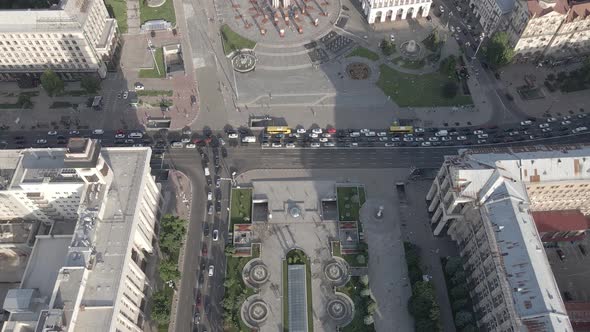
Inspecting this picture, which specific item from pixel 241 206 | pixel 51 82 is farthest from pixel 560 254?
pixel 51 82

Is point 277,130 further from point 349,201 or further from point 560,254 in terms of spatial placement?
point 560,254

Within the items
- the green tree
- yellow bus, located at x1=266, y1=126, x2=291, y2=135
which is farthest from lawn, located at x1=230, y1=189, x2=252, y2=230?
yellow bus, located at x1=266, y1=126, x2=291, y2=135

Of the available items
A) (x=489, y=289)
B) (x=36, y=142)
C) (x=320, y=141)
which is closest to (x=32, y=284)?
(x=36, y=142)

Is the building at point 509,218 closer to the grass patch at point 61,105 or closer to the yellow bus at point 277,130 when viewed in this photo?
the yellow bus at point 277,130

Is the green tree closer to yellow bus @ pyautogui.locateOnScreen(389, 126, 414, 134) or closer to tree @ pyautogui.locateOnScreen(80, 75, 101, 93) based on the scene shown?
tree @ pyautogui.locateOnScreen(80, 75, 101, 93)

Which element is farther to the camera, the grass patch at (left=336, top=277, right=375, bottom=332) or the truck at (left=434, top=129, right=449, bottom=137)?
the truck at (left=434, top=129, right=449, bottom=137)

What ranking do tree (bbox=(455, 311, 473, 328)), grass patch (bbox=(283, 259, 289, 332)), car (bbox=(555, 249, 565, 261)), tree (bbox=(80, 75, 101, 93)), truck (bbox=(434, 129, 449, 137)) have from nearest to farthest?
1. tree (bbox=(455, 311, 473, 328))
2. grass patch (bbox=(283, 259, 289, 332))
3. car (bbox=(555, 249, 565, 261))
4. truck (bbox=(434, 129, 449, 137))
5. tree (bbox=(80, 75, 101, 93))
